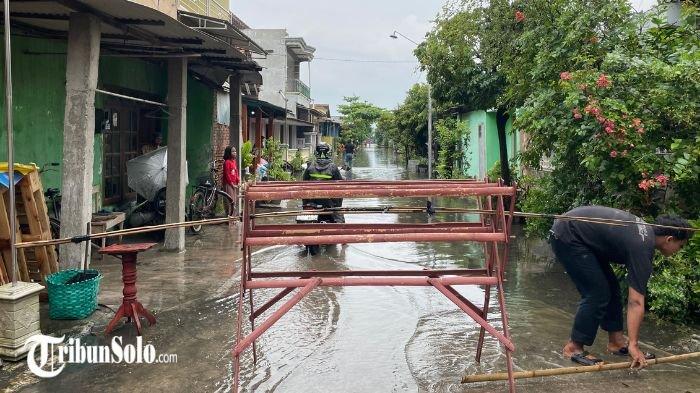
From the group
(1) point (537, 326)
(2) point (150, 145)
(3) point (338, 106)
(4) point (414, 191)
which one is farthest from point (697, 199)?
(3) point (338, 106)

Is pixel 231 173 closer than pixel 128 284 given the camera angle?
No

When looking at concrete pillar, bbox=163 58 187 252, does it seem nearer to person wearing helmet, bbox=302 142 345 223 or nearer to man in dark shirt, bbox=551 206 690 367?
person wearing helmet, bbox=302 142 345 223

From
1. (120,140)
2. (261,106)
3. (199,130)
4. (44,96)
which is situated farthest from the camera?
(261,106)

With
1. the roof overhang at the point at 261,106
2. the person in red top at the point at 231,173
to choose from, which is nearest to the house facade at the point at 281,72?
the roof overhang at the point at 261,106

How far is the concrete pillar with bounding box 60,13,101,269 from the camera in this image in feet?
21.7

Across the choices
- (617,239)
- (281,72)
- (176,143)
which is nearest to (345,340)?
(617,239)

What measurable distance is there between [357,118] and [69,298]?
203ft

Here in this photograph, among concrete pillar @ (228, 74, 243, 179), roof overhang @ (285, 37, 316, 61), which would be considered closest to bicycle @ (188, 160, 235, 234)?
concrete pillar @ (228, 74, 243, 179)

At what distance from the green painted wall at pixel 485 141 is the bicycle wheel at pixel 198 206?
10712mm

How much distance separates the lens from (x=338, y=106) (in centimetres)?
6975

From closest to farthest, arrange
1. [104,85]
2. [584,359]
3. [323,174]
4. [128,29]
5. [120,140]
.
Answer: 1. [584,359]
2. [128,29]
3. [104,85]
4. [323,174]
5. [120,140]

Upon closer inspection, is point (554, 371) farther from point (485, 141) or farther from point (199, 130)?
point (485, 141)

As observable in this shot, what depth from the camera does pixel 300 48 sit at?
3372 centimetres

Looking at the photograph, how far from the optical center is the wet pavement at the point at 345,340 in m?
4.62
